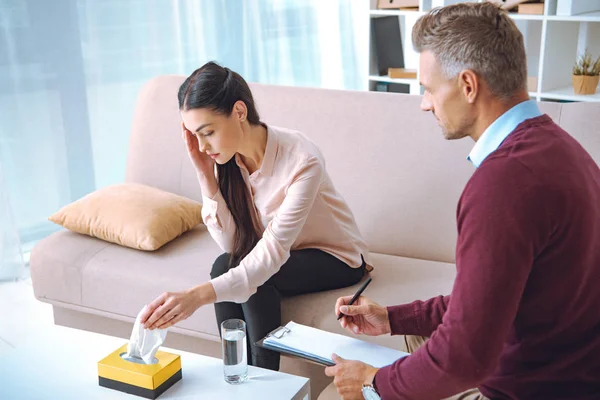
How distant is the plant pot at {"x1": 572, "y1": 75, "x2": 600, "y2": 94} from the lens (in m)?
3.29

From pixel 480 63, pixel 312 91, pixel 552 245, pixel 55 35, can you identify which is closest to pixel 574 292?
pixel 552 245

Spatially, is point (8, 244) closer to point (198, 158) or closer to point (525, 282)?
point (198, 158)

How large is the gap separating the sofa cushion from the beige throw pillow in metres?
0.04

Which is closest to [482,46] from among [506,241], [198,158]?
[506,241]

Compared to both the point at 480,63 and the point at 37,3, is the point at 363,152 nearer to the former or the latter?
the point at 480,63

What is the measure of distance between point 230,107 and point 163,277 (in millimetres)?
592

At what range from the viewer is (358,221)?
7.59 ft

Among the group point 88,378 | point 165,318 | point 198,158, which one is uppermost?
point 198,158

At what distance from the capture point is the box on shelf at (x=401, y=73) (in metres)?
3.82

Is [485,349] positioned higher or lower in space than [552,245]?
lower

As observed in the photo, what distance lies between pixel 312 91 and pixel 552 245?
1458 millimetres

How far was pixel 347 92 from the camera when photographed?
2377mm

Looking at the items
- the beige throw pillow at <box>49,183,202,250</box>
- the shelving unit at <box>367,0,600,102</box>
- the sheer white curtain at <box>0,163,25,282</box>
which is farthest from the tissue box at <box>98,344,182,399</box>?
the shelving unit at <box>367,0,600,102</box>

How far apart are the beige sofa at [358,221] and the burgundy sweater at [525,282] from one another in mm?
840
